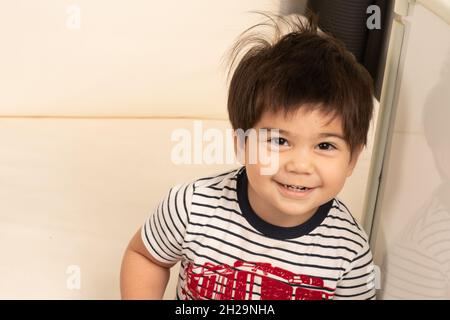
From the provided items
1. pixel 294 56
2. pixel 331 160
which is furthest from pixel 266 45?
pixel 331 160

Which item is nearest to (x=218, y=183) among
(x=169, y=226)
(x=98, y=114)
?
(x=169, y=226)

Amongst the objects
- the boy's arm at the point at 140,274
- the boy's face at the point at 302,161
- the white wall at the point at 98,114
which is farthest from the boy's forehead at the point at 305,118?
the white wall at the point at 98,114

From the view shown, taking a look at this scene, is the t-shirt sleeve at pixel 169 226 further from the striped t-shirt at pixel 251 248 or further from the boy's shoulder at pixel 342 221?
the boy's shoulder at pixel 342 221

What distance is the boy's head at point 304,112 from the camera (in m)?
0.78

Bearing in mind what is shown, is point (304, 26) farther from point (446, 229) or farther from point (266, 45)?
point (446, 229)

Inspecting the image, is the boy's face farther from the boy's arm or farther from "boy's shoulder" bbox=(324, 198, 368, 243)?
the boy's arm

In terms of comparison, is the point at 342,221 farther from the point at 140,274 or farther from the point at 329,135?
the point at 140,274

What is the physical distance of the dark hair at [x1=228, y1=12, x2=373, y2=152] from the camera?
2.57 feet

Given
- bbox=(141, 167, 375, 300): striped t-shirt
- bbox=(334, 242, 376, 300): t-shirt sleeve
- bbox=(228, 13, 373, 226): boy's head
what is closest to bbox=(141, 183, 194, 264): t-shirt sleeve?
bbox=(141, 167, 375, 300): striped t-shirt

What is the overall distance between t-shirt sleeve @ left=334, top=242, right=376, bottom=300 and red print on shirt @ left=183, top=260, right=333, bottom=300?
0.02 metres

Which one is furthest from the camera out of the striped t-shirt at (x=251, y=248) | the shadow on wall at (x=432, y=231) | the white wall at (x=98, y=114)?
the white wall at (x=98, y=114)

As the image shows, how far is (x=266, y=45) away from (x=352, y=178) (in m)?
0.67

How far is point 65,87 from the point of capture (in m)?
1.57

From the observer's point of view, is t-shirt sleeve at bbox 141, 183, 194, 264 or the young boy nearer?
the young boy
